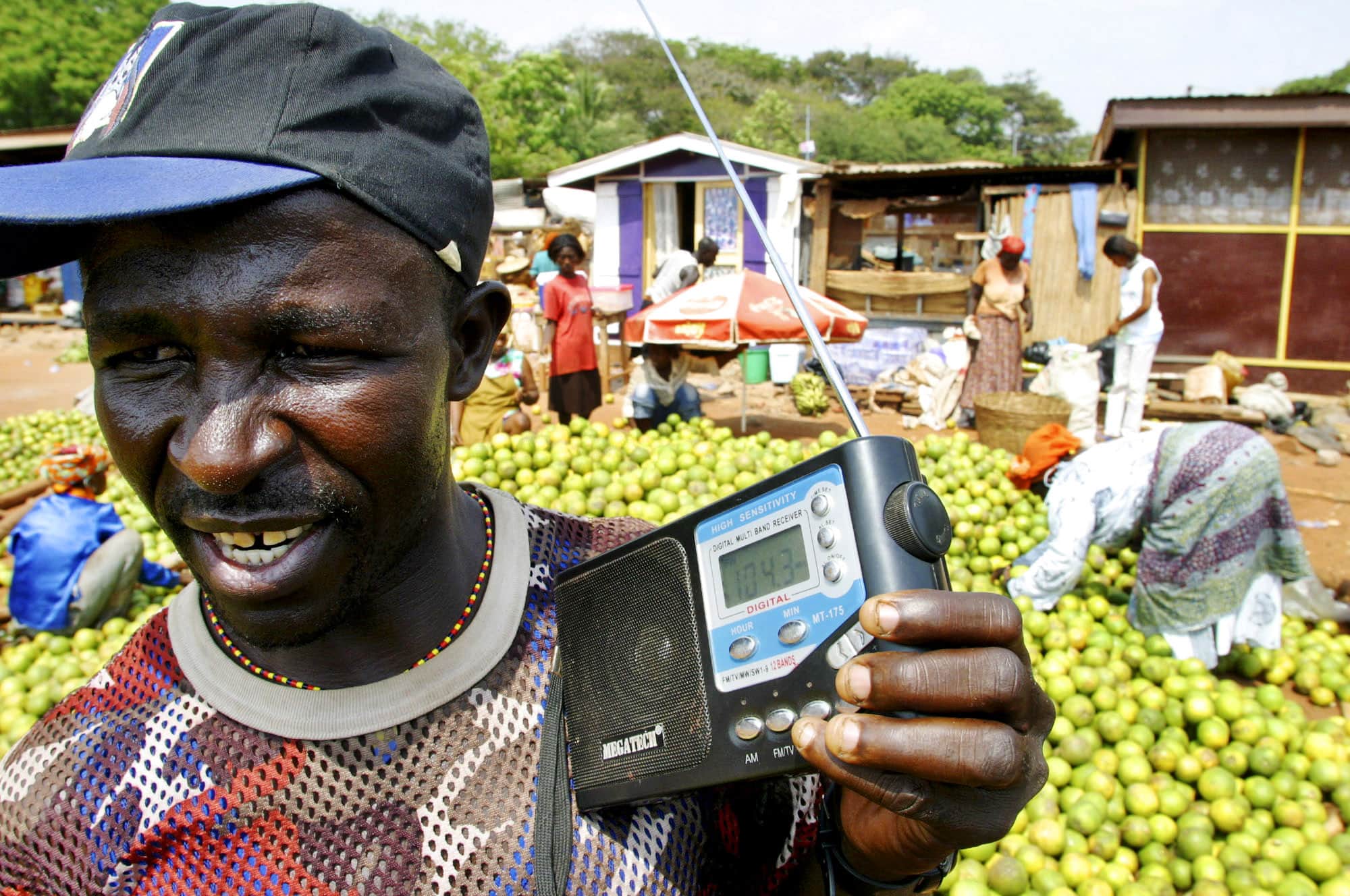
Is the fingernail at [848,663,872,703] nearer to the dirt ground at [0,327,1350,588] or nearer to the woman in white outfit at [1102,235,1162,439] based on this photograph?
the dirt ground at [0,327,1350,588]

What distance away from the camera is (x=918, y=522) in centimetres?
96

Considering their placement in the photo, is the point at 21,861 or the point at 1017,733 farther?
the point at 21,861

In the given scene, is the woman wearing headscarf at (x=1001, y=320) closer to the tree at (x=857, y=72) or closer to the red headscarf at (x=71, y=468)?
the red headscarf at (x=71, y=468)

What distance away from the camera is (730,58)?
75.1 meters

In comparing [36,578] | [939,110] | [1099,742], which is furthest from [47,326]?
[939,110]

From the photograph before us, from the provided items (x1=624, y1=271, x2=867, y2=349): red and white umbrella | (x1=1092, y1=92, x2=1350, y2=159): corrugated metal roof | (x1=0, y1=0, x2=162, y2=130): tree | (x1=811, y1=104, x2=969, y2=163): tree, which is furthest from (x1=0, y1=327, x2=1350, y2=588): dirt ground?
(x1=811, y1=104, x2=969, y2=163): tree

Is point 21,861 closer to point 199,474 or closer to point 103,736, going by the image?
point 103,736

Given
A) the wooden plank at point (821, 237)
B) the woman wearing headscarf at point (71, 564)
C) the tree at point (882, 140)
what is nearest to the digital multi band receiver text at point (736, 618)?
the woman wearing headscarf at point (71, 564)

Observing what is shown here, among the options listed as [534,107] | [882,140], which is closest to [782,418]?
[534,107]

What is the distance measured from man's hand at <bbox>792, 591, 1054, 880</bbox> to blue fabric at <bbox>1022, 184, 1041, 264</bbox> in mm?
11762

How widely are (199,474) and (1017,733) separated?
954mm

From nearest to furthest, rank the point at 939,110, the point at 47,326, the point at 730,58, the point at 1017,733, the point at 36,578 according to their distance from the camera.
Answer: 1. the point at 1017,733
2. the point at 36,578
3. the point at 47,326
4. the point at 939,110
5. the point at 730,58

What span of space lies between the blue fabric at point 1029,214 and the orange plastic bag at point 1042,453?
21.1ft

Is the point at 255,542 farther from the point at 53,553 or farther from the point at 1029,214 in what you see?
the point at 1029,214
